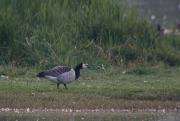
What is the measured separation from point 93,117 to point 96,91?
2335 millimetres

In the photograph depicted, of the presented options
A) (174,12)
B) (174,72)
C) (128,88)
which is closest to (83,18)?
(174,72)

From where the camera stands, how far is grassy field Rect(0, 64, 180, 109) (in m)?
18.2

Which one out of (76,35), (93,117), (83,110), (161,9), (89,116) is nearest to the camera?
(93,117)

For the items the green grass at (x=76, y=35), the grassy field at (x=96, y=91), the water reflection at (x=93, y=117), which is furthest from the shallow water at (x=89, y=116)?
the green grass at (x=76, y=35)

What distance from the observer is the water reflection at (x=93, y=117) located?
54.3 ft

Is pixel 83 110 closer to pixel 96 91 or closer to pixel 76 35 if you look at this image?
pixel 96 91

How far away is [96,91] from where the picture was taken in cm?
1928

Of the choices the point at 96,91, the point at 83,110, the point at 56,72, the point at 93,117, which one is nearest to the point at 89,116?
the point at 93,117

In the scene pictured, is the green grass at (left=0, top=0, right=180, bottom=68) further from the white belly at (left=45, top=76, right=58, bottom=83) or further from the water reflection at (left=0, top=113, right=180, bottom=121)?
the water reflection at (left=0, top=113, right=180, bottom=121)

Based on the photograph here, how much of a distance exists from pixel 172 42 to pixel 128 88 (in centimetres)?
768

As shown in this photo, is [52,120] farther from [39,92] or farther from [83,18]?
[83,18]

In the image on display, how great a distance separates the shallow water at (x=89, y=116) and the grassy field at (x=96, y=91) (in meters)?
0.64

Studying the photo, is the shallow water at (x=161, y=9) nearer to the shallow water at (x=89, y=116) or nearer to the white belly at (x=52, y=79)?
the white belly at (x=52, y=79)

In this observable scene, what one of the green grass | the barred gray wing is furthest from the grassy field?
the green grass
